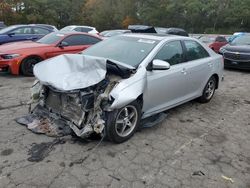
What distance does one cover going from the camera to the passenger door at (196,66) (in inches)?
221

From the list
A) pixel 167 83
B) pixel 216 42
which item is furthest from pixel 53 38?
pixel 216 42

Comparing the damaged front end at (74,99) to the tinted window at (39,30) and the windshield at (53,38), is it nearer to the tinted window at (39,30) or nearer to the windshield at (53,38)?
the windshield at (53,38)

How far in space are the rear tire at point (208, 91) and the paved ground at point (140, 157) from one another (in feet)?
3.21

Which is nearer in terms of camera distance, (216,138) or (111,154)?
(111,154)

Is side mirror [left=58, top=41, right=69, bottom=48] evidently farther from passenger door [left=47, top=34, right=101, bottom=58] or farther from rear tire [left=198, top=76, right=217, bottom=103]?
rear tire [left=198, top=76, right=217, bottom=103]

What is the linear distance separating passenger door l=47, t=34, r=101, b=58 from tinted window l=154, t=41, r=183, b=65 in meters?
4.57

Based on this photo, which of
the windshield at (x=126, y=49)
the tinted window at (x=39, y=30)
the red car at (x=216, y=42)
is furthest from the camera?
the red car at (x=216, y=42)

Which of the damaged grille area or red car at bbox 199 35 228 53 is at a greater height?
the damaged grille area

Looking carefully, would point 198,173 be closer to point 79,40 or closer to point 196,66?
point 196,66

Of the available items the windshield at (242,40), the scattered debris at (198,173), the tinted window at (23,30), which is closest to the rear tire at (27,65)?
the tinted window at (23,30)

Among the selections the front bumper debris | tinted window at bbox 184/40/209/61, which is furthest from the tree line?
the front bumper debris

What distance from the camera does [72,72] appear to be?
4.21 meters

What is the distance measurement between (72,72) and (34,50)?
15.4ft

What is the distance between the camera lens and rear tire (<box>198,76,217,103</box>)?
6445 mm
